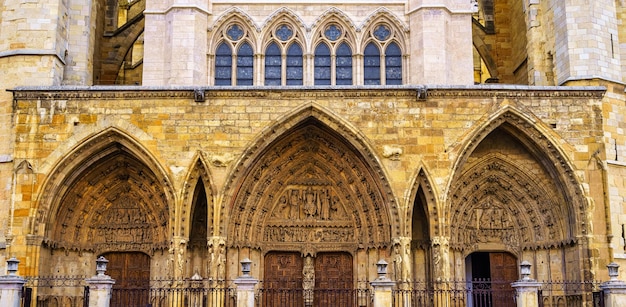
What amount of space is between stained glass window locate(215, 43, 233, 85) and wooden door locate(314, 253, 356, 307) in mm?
4376

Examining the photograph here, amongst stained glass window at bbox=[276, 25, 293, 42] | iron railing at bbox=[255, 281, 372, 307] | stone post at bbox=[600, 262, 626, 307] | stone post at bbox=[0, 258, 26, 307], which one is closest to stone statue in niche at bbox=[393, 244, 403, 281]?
iron railing at bbox=[255, 281, 372, 307]

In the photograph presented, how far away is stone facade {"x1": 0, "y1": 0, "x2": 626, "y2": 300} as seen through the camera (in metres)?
13.7

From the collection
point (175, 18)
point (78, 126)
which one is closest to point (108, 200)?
point (78, 126)

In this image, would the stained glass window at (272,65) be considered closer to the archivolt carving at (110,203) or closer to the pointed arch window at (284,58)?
the pointed arch window at (284,58)

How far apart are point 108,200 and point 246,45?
14.7 ft

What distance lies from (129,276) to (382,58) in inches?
279

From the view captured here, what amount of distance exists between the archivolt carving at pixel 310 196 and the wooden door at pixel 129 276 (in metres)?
2.16

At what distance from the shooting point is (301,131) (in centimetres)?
1465

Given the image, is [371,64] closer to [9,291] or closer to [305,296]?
[305,296]

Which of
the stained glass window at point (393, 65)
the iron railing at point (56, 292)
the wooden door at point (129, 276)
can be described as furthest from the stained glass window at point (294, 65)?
the iron railing at point (56, 292)

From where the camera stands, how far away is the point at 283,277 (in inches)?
577

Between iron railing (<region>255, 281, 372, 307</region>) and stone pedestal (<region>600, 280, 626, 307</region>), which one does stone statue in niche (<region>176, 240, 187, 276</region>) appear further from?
stone pedestal (<region>600, 280, 626, 307</region>)

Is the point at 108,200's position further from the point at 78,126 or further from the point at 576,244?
the point at 576,244

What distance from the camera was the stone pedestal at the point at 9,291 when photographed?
38.6 ft
